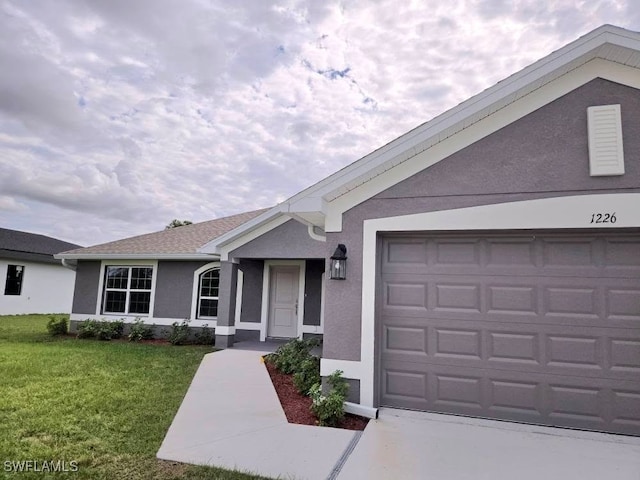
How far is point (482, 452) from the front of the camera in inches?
161

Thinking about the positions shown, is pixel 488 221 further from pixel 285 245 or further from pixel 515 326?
pixel 285 245

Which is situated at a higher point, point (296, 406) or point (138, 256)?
point (138, 256)

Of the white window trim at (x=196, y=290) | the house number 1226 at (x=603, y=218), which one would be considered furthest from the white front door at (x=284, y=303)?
the house number 1226 at (x=603, y=218)

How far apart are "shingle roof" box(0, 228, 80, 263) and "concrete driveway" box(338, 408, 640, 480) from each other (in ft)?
82.3

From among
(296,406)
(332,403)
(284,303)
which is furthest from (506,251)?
(284,303)

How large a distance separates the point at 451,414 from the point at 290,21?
28.9 ft

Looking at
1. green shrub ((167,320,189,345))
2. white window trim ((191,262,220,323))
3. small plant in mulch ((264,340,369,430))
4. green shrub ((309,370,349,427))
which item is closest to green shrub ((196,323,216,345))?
green shrub ((167,320,189,345))

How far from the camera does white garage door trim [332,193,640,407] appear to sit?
4.57 m

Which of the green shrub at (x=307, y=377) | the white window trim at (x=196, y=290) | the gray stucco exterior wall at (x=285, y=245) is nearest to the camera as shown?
the green shrub at (x=307, y=377)

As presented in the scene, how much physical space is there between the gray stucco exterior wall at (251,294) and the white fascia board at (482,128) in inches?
291

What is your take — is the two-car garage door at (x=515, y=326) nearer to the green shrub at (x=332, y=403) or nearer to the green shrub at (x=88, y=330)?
the green shrub at (x=332, y=403)

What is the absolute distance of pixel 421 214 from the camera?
5.27 metres

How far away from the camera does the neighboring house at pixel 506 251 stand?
4.61m

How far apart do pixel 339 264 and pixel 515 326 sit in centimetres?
243
